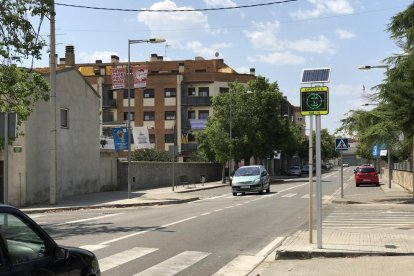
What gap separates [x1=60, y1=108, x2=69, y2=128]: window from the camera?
93.5 ft

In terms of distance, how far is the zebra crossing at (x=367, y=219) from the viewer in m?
14.7

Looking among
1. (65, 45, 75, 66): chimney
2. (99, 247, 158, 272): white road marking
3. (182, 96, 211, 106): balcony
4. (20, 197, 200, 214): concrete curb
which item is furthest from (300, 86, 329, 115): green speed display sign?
(182, 96, 211, 106): balcony

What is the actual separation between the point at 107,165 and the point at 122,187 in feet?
8.50

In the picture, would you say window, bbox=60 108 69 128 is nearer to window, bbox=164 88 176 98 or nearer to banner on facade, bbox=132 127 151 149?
banner on facade, bbox=132 127 151 149

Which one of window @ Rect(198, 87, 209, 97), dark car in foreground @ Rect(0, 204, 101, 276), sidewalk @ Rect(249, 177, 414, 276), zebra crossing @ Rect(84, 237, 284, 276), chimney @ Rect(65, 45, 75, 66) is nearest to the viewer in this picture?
dark car in foreground @ Rect(0, 204, 101, 276)

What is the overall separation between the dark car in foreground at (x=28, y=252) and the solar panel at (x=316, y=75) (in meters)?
6.58

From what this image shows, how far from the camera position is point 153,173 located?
4138 centimetres

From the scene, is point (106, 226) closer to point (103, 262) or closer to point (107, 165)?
point (103, 262)

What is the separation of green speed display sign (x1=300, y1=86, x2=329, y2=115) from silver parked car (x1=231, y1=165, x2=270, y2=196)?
22.1m

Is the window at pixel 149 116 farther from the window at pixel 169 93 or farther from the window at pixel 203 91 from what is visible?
the window at pixel 203 91

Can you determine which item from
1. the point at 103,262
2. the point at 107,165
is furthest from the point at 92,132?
the point at 103,262

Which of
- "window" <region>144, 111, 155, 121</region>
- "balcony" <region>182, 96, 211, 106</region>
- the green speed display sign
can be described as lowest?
the green speed display sign

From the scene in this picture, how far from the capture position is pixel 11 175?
81.5 ft

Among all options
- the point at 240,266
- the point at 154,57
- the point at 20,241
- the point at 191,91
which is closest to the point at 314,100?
the point at 240,266
